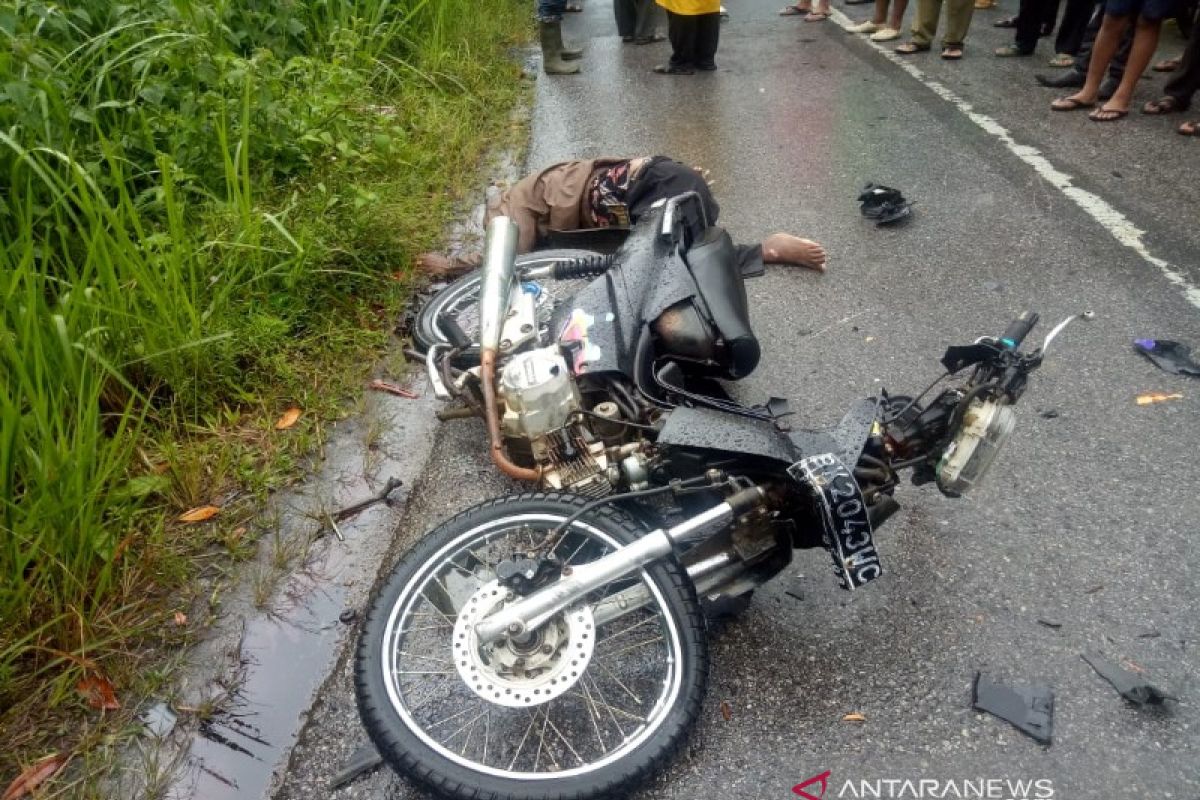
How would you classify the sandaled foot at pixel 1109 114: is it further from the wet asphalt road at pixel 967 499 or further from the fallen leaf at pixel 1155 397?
the fallen leaf at pixel 1155 397

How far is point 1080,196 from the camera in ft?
16.3

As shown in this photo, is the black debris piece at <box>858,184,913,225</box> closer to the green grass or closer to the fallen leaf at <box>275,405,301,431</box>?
the green grass

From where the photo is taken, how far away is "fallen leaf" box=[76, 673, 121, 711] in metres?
2.35

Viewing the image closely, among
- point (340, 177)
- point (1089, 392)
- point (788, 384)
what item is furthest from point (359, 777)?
point (340, 177)

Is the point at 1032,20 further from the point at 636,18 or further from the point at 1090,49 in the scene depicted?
the point at 636,18

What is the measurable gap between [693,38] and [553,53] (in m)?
1.32

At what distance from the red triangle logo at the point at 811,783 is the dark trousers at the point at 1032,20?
24.4 ft

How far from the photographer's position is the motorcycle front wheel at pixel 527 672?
204 cm

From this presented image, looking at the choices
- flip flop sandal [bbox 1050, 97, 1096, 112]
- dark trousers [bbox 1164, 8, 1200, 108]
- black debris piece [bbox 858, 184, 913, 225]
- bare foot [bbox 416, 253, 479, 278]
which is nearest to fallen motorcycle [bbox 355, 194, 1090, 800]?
bare foot [bbox 416, 253, 479, 278]

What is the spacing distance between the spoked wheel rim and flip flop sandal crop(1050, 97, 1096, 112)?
18.7 feet

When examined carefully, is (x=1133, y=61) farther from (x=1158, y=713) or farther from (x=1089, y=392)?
(x=1158, y=713)

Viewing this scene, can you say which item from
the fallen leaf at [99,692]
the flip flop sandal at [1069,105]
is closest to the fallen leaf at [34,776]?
the fallen leaf at [99,692]

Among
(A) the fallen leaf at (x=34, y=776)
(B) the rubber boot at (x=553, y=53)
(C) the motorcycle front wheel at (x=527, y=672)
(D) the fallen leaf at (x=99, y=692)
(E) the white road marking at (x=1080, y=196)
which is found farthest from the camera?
(B) the rubber boot at (x=553, y=53)

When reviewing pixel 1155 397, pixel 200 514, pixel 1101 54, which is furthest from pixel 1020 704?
pixel 1101 54
